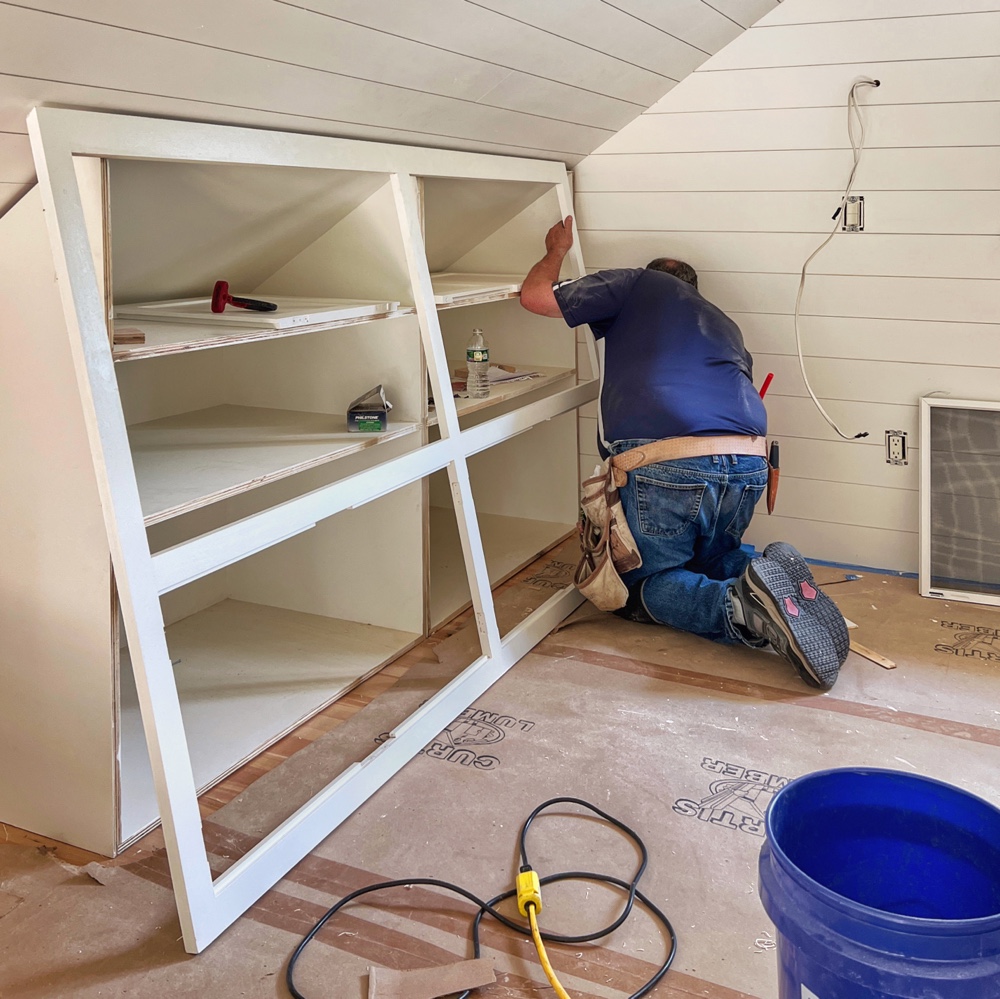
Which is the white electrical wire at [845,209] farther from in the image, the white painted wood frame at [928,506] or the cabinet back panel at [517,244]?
the cabinet back panel at [517,244]

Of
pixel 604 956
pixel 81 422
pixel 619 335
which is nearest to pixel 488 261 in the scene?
pixel 619 335

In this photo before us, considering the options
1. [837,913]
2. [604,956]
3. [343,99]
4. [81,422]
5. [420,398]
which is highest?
[343,99]

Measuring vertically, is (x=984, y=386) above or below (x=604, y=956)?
above

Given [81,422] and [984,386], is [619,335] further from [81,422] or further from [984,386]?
[81,422]

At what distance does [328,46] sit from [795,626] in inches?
64.7

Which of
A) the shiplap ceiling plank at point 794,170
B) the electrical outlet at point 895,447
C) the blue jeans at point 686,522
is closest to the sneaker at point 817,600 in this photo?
the blue jeans at point 686,522

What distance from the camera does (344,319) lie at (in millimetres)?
2113

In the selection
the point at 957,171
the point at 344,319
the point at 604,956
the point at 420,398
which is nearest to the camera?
the point at 604,956

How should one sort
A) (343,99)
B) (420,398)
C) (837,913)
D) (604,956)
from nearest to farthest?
(837,913) → (604,956) → (343,99) → (420,398)

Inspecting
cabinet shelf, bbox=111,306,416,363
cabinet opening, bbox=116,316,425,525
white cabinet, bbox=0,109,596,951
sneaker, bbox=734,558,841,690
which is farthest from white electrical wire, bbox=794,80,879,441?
cabinet shelf, bbox=111,306,416,363

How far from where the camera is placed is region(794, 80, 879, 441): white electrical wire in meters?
2.77

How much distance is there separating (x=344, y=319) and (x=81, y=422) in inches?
26.4

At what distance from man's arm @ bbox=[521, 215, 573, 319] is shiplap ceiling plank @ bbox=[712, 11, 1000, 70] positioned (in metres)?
0.67

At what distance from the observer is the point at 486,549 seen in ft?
11.1
